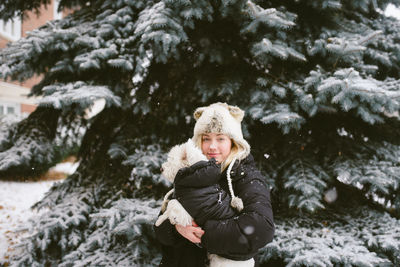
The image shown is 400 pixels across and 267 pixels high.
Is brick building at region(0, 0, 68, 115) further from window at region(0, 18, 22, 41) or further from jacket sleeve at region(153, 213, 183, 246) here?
jacket sleeve at region(153, 213, 183, 246)

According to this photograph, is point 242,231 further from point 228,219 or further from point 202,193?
point 202,193

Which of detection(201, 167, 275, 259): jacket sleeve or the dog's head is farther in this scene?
the dog's head

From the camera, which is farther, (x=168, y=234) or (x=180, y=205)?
(x=168, y=234)

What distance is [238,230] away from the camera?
1.52 m

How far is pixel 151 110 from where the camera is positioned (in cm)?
372

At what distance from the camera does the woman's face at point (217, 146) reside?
1.83m

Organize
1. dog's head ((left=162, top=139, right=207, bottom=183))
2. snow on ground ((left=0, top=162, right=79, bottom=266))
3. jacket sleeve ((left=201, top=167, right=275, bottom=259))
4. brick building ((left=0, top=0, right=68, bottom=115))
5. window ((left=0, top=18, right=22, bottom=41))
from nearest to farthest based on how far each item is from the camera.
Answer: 1. jacket sleeve ((left=201, top=167, right=275, bottom=259))
2. dog's head ((left=162, top=139, right=207, bottom=183))
3. snow on ground ((left=0, top=162, right=79, bottom=266))
4. brick building ((left=0, top=0, right=68, bottom=115))
5. window ((left=0, top=18, right=22, bottom=41))

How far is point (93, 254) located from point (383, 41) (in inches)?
164

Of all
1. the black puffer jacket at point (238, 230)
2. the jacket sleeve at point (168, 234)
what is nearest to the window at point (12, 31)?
the jacket sleeve at point (168, 234)

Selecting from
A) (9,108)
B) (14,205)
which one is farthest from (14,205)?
(9,108)

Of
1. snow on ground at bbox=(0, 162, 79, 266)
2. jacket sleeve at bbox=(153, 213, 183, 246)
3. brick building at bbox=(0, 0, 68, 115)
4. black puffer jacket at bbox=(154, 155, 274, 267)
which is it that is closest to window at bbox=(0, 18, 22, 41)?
brick building at bbox=(0, 0, 68, 115)

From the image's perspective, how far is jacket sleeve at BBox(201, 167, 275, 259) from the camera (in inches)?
59.7

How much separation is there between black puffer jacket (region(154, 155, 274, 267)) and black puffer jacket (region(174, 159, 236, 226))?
0.03m

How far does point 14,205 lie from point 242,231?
688 centimetres
